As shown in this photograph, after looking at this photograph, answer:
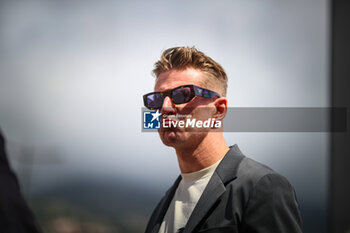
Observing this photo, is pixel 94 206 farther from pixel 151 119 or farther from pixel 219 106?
pixel 219 106

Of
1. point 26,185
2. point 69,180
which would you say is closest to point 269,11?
point 69,180

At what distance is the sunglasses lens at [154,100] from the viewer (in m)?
1.51

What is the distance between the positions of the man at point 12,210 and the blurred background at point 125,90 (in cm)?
133

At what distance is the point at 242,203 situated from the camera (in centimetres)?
125

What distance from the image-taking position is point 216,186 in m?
1.33

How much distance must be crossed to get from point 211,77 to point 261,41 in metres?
0.52

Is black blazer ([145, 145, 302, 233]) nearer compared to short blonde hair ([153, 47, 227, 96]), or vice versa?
black blazer ([145, 145, 302, 233])

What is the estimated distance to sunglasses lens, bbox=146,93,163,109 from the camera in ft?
4.95

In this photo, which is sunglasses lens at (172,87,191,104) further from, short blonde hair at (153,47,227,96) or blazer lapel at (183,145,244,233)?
blazer lapel at (183,145,244,233)

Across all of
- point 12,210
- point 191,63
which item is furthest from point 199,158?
point 12,210

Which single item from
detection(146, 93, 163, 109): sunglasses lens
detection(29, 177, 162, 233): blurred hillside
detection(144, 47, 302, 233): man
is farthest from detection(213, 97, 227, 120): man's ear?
detection(29, 177, 162, 233): blurred hillside

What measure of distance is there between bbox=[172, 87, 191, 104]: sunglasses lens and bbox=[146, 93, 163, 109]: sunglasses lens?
73 millimetres

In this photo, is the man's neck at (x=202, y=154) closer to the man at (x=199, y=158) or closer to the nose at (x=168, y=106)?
the man at (x=199, y=158)

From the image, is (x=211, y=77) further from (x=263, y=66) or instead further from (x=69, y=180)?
(x=69, y=180)
